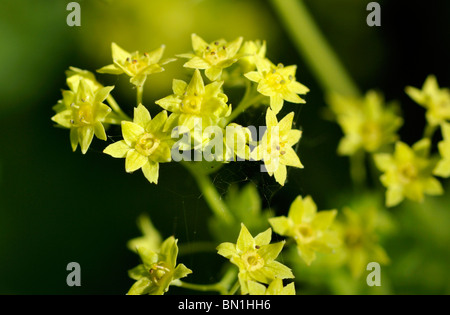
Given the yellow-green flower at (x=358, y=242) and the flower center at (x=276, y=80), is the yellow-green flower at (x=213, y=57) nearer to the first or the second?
the flower center at (x=276, y=80)

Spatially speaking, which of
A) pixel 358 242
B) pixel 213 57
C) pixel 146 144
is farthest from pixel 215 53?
pixel 358 242

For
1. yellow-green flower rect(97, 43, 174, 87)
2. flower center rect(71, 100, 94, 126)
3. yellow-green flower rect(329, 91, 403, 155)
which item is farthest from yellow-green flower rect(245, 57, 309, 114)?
yellow-green flower rect(329, 91, 403, 155)

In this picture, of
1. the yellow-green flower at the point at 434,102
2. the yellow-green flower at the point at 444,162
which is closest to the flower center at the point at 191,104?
the yellow-green flower at the point at 444,162

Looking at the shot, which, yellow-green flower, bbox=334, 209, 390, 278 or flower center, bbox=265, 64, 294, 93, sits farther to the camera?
yellow-green flower, bbox=334, 209, 390, 278

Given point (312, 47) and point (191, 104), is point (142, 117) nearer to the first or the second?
point (191, 104)

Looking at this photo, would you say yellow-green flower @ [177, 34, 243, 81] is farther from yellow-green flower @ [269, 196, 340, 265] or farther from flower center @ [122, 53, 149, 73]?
yellow-green flower @ [269, 196, 340, 265]

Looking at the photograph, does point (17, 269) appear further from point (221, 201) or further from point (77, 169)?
point (221, 201)

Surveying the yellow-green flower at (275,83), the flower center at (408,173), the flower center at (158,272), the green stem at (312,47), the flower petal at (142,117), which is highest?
the green stem at (312,47)
